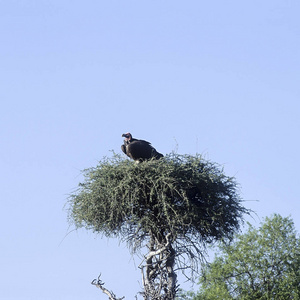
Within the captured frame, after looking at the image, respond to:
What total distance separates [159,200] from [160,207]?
411mm

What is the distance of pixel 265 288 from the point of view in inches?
1567

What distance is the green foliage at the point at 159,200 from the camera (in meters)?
21.5

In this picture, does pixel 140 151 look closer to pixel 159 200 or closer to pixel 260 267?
pixel 159 200

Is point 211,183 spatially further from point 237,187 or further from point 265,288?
point 265,288

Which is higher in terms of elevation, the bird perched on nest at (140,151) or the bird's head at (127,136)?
the bird's head at (127,136)

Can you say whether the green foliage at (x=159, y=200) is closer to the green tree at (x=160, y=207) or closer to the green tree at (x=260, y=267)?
the green tree at (x=160, y=207)

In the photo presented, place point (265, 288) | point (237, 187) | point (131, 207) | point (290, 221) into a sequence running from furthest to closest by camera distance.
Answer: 1. point (290, 221)
2. point (265, 288)
3. point (237, 187)
4. point (131, 207)

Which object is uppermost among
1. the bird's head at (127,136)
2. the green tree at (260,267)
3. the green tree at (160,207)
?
the green tree at (260,267)

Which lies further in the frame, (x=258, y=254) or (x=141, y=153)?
(x=258, y=254)

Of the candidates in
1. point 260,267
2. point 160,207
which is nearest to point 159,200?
point 160,207

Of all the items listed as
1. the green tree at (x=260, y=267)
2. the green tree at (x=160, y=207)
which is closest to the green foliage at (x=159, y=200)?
the green tree at (x=160, y=207)

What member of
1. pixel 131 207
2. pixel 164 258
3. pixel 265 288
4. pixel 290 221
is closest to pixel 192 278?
pixel 164 258

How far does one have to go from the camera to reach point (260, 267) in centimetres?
4022

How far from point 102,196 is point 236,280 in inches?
805
